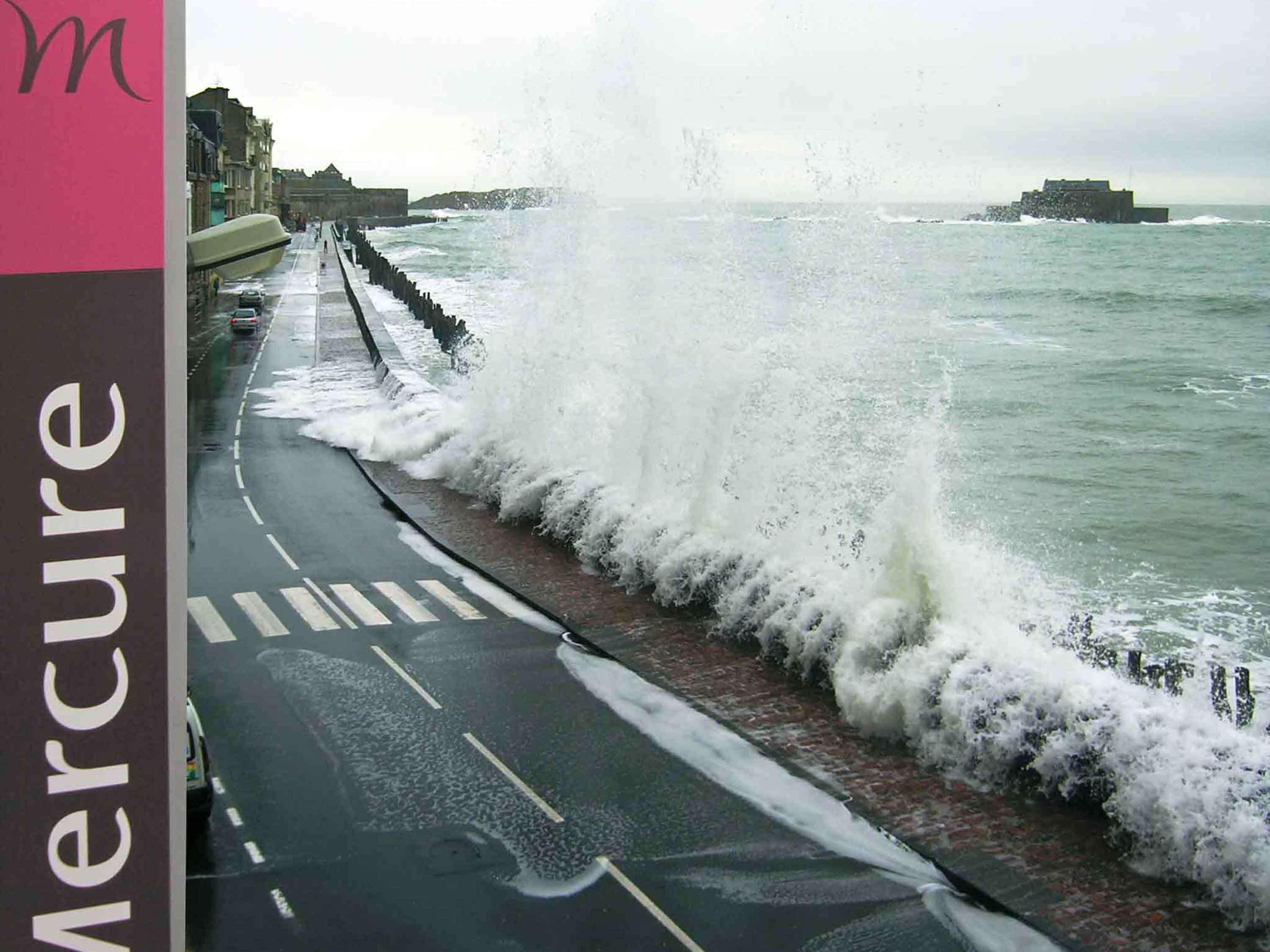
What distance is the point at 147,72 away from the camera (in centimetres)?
511

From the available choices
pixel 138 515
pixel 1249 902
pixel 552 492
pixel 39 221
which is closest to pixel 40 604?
pixel 138 515

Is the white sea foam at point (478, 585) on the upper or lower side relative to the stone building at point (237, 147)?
lower

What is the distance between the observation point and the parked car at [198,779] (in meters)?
11.6

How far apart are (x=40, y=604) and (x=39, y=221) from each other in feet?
4.88

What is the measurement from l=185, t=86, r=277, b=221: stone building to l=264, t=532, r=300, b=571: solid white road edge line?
78.9 meters

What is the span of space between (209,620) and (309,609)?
1419 millimetres

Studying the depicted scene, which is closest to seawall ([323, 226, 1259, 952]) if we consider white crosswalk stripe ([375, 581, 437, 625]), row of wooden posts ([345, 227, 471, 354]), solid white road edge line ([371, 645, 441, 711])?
white crosswalk stripe ([375, 581, 437, 625])

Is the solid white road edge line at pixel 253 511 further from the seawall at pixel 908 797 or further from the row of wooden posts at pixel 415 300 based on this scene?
the row of wooden posts at pixel 415 300

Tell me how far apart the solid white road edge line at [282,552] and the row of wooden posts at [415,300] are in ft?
71.2

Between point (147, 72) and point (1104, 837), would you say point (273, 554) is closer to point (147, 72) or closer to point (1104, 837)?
point (1104, 837)

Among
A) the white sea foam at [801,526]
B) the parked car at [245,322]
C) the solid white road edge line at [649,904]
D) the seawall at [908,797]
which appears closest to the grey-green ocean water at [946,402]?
the white sea foam at [801,526]

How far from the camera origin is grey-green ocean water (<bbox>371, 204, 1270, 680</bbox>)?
887 inches

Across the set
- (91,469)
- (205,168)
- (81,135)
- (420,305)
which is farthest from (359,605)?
(205,168)

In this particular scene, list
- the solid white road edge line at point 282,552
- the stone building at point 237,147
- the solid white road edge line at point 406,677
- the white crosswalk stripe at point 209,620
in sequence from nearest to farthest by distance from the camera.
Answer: the solid white road edge line at point 406,677, the white crosswalk stripe at point 209,620, the solid white road edge line at point 282,552, the stone building at point 237,147
